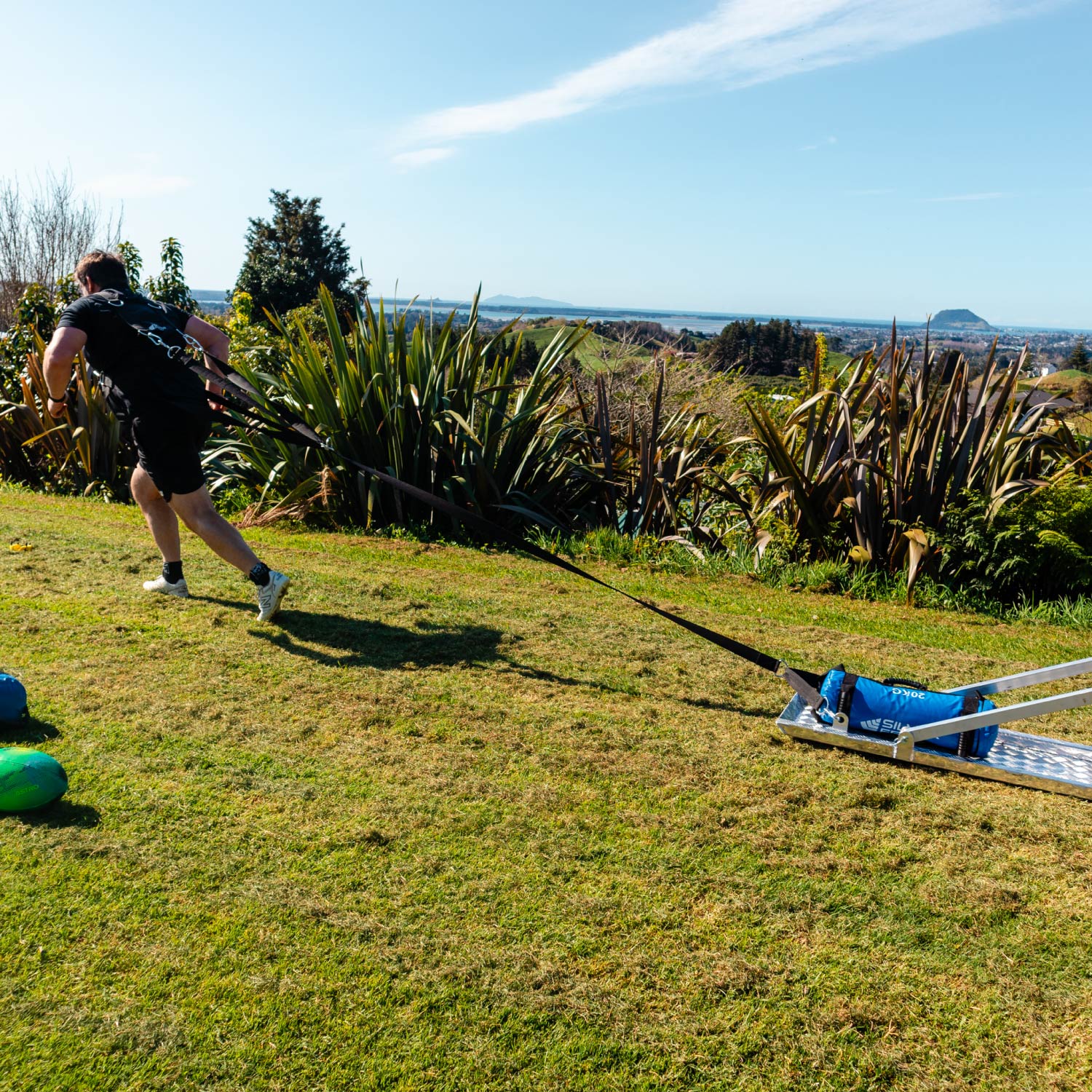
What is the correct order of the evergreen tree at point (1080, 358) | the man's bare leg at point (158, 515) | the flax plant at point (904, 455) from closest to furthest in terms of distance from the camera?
the man's bare leg at point (158, 515) < the flax plant at point (904, 455) < the evergreen tree at point (1080, 358)

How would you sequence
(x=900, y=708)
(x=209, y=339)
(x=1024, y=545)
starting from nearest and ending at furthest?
(x=900, y=708)
(x=209, y=339)
(x=1024, y=545)

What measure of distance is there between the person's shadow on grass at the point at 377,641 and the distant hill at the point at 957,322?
3.91 metres

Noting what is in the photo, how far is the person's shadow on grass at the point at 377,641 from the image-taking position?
4285mm

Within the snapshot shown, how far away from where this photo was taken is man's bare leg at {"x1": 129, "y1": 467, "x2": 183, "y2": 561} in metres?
4.95

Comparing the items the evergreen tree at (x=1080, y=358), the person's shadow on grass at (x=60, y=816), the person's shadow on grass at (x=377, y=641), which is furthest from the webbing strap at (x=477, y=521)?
the evergreen tree at (x=1080, y=358)

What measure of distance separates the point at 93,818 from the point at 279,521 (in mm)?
4790

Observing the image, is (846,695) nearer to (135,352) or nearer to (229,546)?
(229,546)

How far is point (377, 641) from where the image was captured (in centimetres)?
455

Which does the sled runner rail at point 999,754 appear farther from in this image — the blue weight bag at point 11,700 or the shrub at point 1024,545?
the blue weight bag at point 11,700

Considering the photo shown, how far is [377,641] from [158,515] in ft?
4.79

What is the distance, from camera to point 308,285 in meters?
53.4

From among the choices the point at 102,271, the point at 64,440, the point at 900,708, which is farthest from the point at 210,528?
the point at 64,440

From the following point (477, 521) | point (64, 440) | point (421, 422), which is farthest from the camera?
point (64, 440)

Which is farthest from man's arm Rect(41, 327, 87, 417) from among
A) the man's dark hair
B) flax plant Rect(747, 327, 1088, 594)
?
flax plant Rect(747, 327, 1088, 594)
